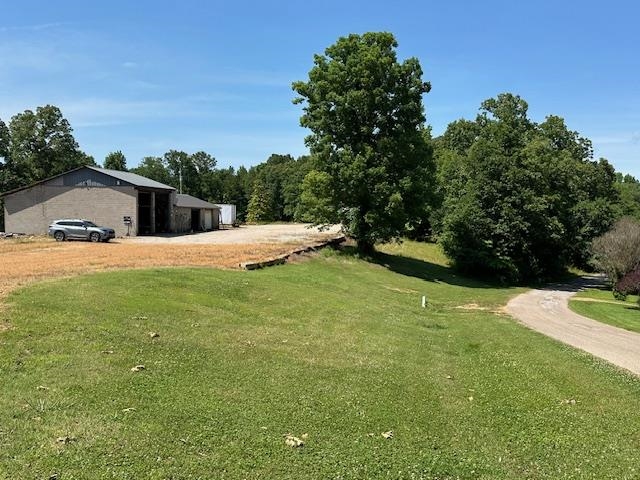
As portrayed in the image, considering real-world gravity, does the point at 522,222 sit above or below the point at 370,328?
above

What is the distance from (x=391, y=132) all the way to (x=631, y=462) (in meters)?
32.2

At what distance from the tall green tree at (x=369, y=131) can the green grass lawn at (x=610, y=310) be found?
465 inches

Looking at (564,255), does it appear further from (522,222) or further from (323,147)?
(323,147)

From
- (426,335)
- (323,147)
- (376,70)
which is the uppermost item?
(376,70)

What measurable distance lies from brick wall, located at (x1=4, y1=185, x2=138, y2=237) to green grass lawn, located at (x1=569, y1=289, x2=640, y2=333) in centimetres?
3505

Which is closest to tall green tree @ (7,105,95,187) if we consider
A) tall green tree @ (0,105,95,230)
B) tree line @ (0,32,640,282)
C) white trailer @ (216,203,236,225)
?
tall green tree @ (0,105,95,230)

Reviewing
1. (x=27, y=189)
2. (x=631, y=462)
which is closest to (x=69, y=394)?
(x=631, y=462)

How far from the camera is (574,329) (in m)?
20.7

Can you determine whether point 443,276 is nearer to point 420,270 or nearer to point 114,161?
point 420,270

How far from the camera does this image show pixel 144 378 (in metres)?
8.02

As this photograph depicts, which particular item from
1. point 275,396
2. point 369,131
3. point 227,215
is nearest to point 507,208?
point 369,131

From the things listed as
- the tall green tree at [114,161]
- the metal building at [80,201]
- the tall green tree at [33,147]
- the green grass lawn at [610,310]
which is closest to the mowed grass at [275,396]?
the green grass lawn at [610,310]

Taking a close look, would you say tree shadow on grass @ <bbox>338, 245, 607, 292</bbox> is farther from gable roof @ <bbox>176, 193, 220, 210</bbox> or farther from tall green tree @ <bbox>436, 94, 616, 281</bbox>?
gable roof @ <bbox>176, 193, 220, 210</bbox>

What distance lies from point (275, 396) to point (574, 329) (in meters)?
16.4
